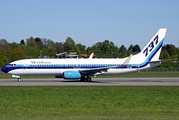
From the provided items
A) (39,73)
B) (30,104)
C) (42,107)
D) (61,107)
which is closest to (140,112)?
(61,107)

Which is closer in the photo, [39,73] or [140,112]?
[140,112]

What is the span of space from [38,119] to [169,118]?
6.93m

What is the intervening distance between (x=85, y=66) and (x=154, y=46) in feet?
42.9

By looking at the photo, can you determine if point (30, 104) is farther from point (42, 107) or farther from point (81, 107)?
point (81, 107)

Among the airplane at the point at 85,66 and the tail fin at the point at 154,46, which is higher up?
the tail fin at the point at 154,46

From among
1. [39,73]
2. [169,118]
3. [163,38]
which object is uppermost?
[163,38]

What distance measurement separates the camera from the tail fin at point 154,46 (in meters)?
45.9

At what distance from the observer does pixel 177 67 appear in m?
99.7

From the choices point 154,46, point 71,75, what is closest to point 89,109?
point 71,75

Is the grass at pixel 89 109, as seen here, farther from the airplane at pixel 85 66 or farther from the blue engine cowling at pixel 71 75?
the airplane at pixel 85 66

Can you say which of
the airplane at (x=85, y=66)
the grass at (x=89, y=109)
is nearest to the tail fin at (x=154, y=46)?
the airplane at (x=85, y=66)

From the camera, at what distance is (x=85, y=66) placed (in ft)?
143

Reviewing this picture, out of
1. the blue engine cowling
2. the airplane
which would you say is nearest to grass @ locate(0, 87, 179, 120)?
the blue engine cowling

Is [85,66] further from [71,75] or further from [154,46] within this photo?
[154,46]
